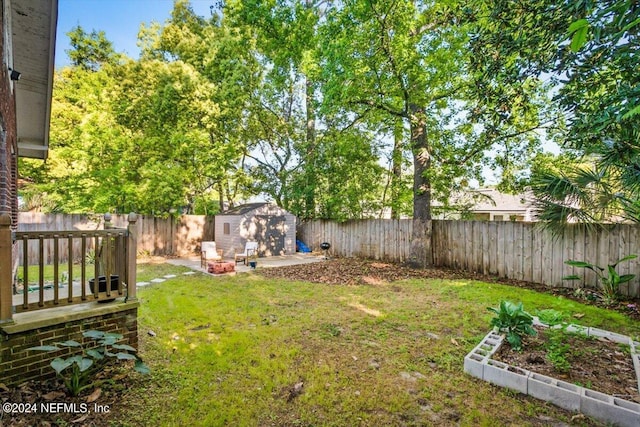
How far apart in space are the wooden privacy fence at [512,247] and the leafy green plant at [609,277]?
204 mm

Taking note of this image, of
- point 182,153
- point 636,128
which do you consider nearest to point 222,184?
point 182,153

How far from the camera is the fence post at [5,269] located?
2.65 meters

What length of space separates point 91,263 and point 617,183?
43.3ft

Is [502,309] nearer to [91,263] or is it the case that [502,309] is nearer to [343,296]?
[343,296]

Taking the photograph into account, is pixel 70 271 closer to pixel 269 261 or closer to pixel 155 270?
pixel 155 270

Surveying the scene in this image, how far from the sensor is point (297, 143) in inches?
575

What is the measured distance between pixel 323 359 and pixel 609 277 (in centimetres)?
610

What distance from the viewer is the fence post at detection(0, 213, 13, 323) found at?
2.65m

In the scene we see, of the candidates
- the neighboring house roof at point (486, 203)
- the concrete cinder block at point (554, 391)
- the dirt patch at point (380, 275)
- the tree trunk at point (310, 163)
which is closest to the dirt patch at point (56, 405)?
the concrete cinder block at point (554, 391)

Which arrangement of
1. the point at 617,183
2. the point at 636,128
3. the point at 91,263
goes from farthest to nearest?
1. the point at 91,263
2. the point at 617,183
3. the point at 636,128

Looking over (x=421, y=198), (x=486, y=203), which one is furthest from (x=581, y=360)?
(x=486, y=203)

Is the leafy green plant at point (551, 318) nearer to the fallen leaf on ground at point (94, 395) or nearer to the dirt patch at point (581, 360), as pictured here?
the dirt patch at point (581, 360)

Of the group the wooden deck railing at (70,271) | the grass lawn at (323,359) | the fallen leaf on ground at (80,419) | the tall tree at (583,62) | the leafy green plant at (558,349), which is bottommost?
the grass lawn at (323,359)

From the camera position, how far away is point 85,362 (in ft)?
8.32
